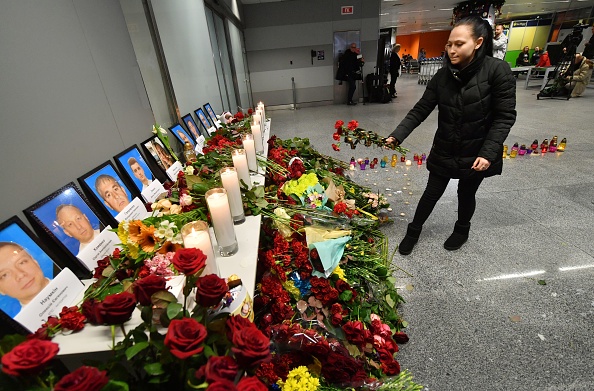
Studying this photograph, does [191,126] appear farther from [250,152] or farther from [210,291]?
[210,291]

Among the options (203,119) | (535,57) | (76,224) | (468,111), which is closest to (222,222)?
(76,224)

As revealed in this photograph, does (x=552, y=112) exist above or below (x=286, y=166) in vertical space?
below

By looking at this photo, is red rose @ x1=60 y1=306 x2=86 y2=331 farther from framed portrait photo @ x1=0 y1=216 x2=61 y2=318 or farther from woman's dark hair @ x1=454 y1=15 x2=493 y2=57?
woman's dark hair @ x1=454 y1=15 x2=493 y2=57

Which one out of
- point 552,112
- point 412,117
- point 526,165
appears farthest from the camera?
point 552,112

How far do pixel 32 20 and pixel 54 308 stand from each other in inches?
33.8

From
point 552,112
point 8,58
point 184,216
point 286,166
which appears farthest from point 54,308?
point 552,112

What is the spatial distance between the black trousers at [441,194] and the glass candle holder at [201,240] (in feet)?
4.78

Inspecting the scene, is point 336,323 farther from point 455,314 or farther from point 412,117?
point 412,117

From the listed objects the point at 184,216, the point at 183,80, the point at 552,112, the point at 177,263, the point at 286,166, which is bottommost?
the point at 552,112

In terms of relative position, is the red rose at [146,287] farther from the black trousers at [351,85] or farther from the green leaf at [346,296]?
the black trousers at [351,85]

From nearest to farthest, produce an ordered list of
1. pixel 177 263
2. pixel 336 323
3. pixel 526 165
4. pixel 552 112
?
pixel 177 263
pixel 336 323
pixel 526 165
pixel 552 112

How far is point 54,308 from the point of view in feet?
2.35

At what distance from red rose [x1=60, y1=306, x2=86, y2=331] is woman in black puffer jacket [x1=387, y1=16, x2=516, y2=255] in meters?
1.65

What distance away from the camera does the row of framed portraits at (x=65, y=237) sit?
663 millimetres
